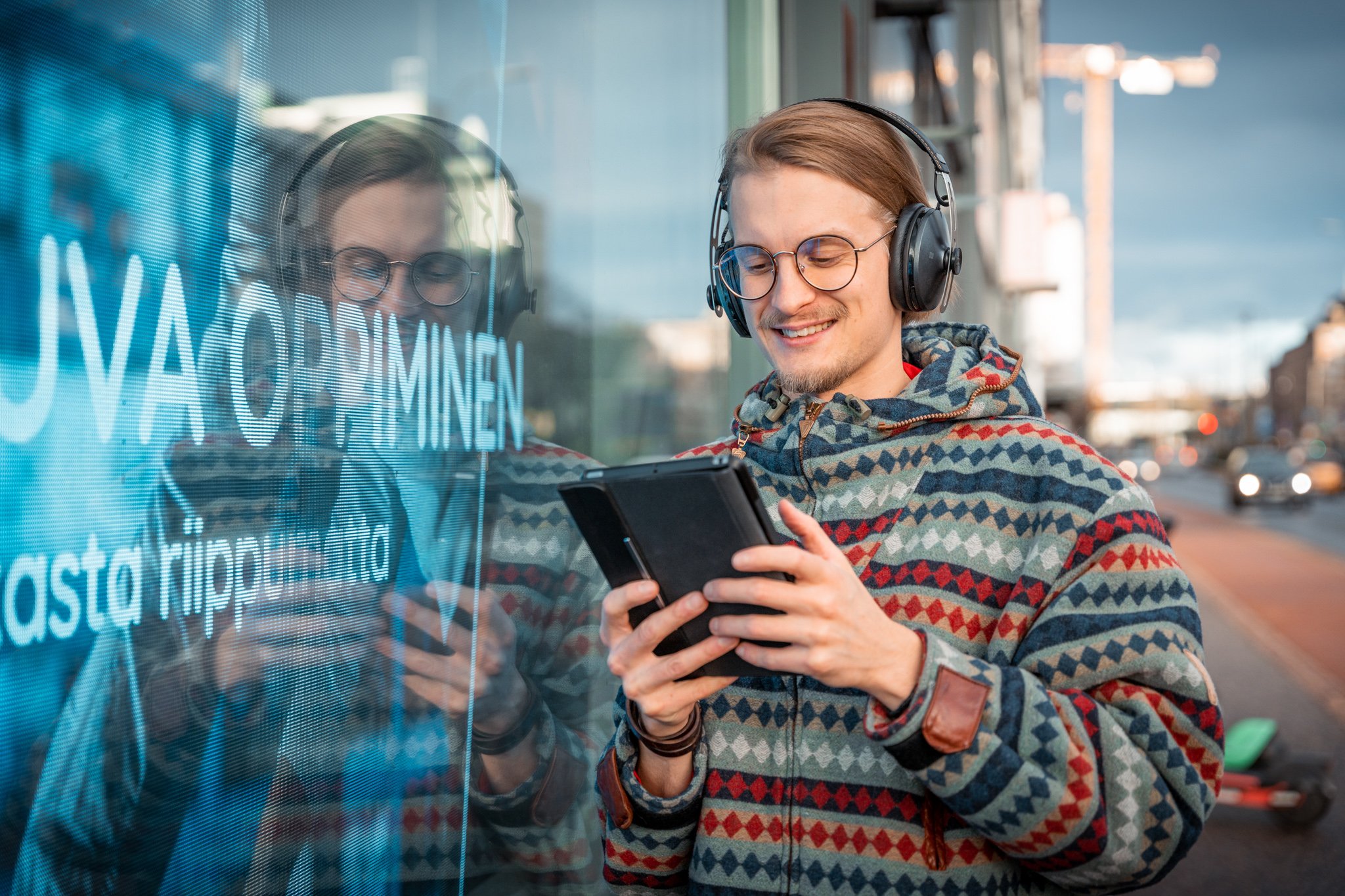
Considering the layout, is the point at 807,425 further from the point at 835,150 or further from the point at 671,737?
the point at 671,737

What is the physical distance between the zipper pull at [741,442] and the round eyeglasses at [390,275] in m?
0.53

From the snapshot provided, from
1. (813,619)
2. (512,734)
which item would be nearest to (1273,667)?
(512,734)

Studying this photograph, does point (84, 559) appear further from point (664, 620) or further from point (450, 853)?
point (450, 853)

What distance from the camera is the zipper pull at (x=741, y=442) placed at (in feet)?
5.80

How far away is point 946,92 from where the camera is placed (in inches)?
417

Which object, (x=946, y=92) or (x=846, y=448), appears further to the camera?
(x=946, y=92)

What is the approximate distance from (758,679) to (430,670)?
0.50 metres

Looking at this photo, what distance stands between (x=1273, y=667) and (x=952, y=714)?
26.3 ft

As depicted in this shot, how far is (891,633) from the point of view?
1205 millimetres

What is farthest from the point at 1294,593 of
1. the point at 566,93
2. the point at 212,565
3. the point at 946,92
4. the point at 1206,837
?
the point at 212,565

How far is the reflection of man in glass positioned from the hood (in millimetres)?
487

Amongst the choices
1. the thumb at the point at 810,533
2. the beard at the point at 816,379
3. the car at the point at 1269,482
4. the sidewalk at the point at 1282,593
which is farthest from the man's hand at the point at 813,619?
the car at the point at 1269,482

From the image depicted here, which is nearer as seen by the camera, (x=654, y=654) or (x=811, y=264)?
(x=654, y=654)

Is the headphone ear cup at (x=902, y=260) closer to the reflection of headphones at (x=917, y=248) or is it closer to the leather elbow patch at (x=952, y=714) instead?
the reflection of headphones at (x=917, y=248)
